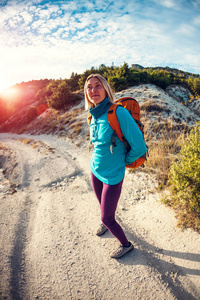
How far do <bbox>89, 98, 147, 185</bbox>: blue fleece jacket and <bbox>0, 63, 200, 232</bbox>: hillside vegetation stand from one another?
3.81 feet

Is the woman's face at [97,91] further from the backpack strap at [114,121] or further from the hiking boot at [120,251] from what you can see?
the hiking boot at [120,251]

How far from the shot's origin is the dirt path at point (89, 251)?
6.93ft

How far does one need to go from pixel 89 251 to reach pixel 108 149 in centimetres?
199

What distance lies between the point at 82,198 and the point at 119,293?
2323mm

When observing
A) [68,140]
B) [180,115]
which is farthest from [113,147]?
[180,115]

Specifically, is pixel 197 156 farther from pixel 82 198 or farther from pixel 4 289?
pixel 4 289

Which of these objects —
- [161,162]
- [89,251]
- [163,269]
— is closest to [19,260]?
[89,251]

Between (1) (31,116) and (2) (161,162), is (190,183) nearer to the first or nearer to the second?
(2) (161,162)

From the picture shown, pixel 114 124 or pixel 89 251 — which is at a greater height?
pixel 114 124

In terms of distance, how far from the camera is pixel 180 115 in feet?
36.7

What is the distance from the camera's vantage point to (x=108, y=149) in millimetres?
2008

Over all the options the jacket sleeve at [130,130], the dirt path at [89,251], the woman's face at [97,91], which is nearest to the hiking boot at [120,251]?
the dirt path at [89,251]

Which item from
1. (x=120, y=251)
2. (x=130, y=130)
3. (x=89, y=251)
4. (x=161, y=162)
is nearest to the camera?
(x=130, y=130)

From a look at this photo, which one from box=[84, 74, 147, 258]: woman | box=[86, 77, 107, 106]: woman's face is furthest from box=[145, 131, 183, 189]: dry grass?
box=[86, 77, 107, 106]: woman's face
